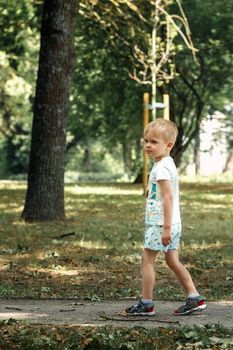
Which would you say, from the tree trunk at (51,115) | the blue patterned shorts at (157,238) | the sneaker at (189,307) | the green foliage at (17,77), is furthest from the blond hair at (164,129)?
the green foliage at (17,77)

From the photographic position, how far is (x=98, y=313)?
20.6 ft

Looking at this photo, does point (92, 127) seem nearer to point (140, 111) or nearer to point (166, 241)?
point (140, 111)

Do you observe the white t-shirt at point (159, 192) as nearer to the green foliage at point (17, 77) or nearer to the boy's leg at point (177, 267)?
the boy's leg at point (177, 267)

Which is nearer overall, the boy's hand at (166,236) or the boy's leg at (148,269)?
the boy's hand at (166,236)

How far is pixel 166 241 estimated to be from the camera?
19.7 ft

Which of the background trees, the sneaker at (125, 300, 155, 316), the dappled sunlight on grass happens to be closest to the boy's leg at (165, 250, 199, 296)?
the sneaker at (125, 300, 155, 316)

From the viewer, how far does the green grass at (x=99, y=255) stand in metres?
8.04

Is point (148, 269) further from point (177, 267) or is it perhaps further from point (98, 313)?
point (98, 313)

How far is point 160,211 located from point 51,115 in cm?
801

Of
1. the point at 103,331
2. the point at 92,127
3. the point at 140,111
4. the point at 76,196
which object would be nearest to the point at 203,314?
the point at 103,331

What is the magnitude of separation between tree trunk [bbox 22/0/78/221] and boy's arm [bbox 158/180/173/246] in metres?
7.93

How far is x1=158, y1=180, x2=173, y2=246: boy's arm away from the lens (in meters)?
6.02

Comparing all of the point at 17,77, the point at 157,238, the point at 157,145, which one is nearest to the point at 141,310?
the point at 157,238

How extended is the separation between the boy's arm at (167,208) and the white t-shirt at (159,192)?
0.19ft
